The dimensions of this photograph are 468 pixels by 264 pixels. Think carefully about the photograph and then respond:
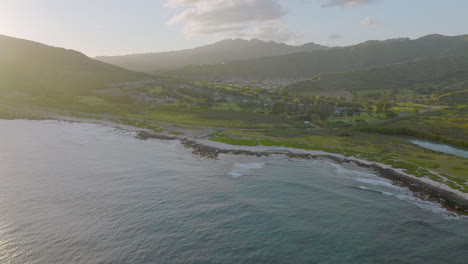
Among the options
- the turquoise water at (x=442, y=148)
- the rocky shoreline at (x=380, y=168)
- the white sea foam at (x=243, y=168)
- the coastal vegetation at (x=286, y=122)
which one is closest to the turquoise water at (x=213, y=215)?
the white sea foam at (x=243, y=168)

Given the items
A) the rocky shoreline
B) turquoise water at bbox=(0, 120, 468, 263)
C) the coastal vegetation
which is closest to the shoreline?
the rocky shoreline

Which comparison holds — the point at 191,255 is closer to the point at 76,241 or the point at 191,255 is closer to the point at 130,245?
the point at 130,245

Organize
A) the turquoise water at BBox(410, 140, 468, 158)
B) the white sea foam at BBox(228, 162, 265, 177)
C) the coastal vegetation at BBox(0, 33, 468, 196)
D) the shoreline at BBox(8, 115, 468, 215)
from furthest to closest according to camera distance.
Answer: the turquoise water at BBox(410, 140, 468, 158) < the coastal vegetation at BBox(0, 33, 468, 196) < the white sea foam at BBox(228, 162, 265, 177) < the shoreline at BBox(8, 115, 468, 215)

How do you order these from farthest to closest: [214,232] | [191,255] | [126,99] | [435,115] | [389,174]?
1. [126,99]
2. [435,115]
3. [389,174]
4. [214,232]
5. [191,255]

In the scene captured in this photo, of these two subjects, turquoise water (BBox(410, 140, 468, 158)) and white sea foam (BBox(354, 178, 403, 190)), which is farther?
turquoise water (BBox(410, 140, 468, 158))

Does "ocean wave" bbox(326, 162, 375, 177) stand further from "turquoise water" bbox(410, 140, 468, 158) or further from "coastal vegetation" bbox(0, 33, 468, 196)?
"turquoise water" bbox(410, 140, 468, 158)

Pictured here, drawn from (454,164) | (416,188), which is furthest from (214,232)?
(454,164)

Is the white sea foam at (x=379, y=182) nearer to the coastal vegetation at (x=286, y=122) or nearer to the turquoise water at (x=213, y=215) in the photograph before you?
the turquoise water at (x=213, y=215)
